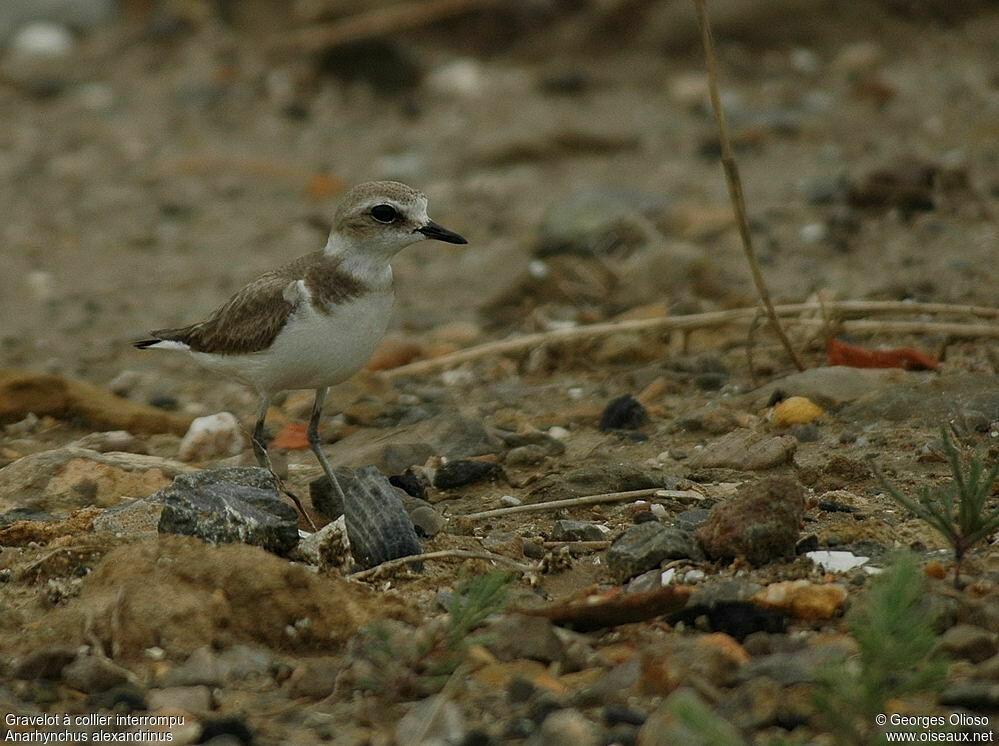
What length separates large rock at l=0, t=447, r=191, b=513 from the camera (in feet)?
16.0

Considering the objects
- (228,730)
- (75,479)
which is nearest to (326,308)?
(75,479)

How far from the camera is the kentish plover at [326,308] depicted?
16.0ft

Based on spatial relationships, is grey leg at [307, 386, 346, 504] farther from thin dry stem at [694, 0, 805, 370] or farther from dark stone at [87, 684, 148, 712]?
thin dry stem at [694, 0, 805, 370]

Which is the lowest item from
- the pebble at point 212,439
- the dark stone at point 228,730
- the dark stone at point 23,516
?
the pebble at point 212,439

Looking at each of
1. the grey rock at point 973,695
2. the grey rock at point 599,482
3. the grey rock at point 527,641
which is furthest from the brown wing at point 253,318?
the grey rock at point 973,695

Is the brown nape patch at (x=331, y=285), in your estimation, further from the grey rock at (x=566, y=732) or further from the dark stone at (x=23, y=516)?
the grey rock at (x=566, y=732)

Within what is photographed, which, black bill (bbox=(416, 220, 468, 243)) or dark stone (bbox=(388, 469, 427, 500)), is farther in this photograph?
black bill (bbox=(416, 220, 468, 243))

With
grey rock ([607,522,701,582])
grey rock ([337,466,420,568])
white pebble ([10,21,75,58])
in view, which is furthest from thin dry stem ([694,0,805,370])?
white pebble ([10,21,75,58])

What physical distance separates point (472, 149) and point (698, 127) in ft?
5.43

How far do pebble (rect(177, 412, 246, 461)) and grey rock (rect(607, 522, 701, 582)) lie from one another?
223 centimetres

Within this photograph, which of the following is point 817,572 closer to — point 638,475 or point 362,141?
point 638,475

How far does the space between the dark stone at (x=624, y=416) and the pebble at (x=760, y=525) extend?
1.50 metres

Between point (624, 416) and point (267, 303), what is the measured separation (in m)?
1.53

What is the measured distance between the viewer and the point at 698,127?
995 cm
